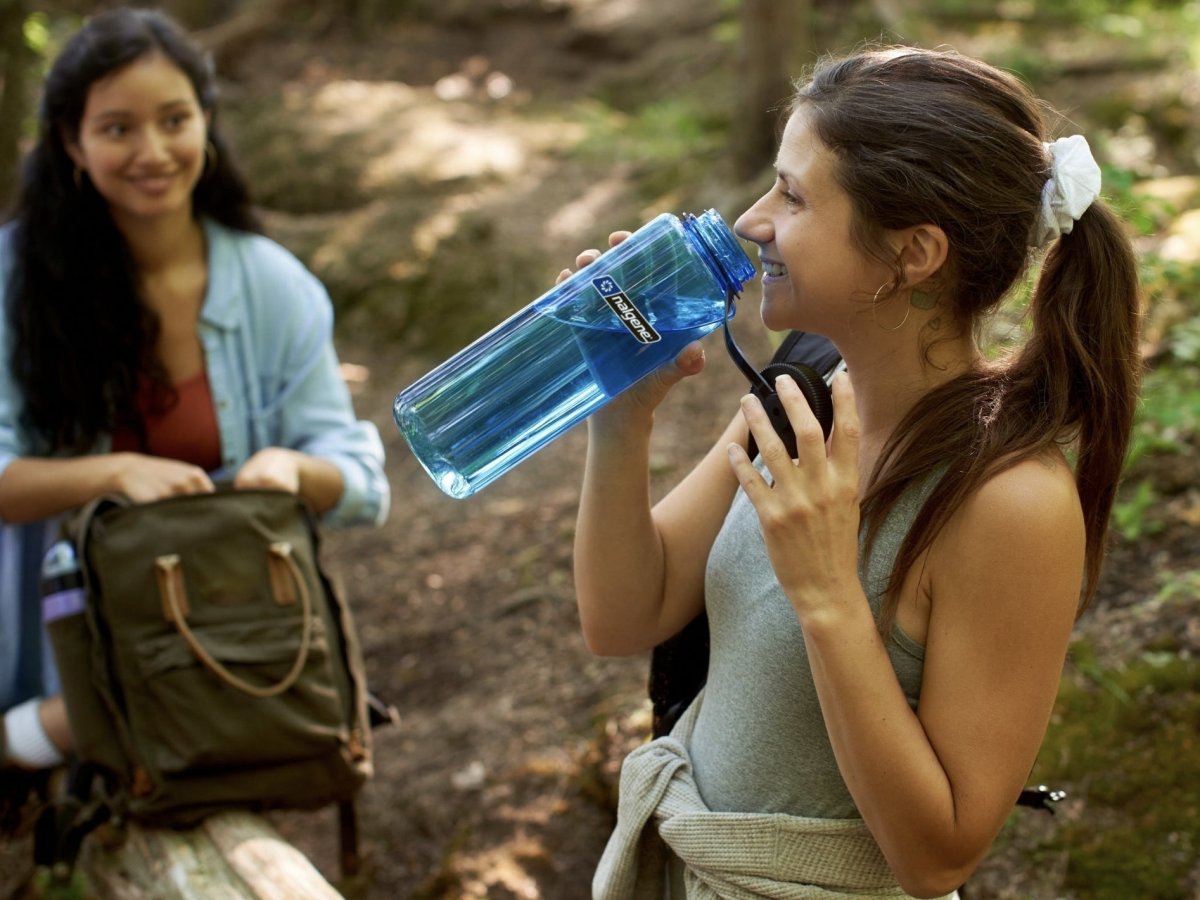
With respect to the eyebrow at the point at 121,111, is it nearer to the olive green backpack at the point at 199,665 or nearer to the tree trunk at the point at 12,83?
the olive green backpack at the point at 199,665

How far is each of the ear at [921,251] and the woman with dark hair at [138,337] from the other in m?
1.85

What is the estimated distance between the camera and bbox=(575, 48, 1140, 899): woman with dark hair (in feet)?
5.14

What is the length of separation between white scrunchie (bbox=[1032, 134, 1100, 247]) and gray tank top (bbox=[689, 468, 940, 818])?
40 cm

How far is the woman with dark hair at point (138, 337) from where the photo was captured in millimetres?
3146

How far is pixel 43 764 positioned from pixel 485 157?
5.93m

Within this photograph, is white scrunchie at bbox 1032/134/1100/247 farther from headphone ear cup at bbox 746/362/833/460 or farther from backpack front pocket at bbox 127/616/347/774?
backpack front pocket at bbox 127/616/347/774

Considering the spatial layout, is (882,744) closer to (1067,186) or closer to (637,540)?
(637,540)

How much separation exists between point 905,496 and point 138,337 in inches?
90.0

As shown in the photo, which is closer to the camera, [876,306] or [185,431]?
[876,306]

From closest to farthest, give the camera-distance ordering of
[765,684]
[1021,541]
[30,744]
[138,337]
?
[1021,541]
[765,684]
[30,744]
[138,337]

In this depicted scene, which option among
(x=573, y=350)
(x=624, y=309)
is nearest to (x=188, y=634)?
(x=573, y=350)

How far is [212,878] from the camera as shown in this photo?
273 centimetres

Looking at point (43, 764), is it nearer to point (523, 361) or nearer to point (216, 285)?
point (216, 285)

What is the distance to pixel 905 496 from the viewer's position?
5.62 feet
